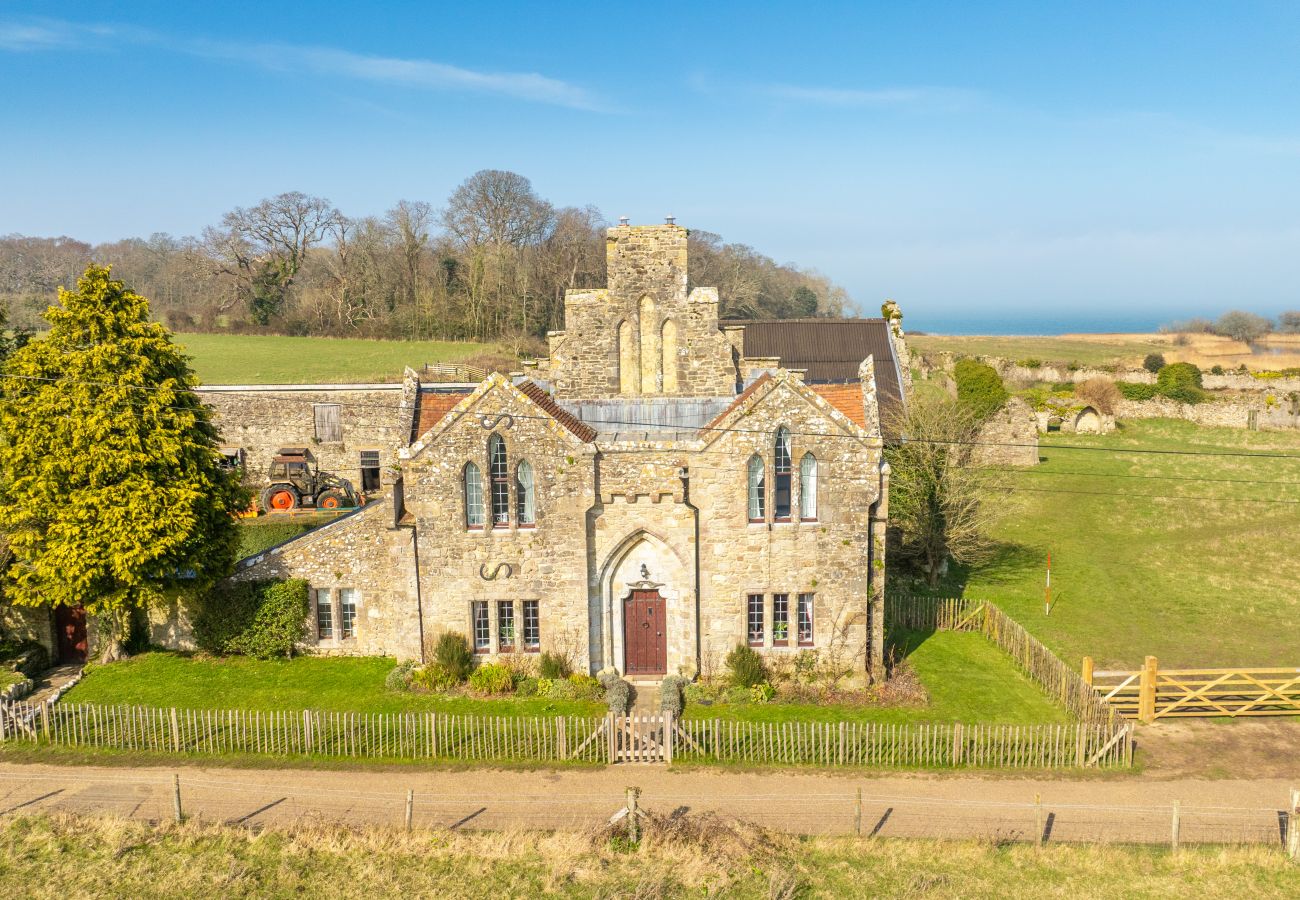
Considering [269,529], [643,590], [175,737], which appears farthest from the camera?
[269,529]

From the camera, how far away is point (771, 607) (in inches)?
1029

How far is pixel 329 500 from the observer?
46.6 metres

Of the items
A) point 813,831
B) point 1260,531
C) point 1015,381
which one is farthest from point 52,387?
point 1015,381

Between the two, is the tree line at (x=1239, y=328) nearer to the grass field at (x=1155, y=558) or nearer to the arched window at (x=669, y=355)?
the grass field at (x=1155, y=558)

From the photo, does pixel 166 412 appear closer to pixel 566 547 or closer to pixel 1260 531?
pixel 566 547

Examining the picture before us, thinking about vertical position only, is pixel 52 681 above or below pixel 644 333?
below

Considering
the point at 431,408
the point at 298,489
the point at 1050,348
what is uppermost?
the point at 1050,348

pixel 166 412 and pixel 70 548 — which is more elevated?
pixel 166 412

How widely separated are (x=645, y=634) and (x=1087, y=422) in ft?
194

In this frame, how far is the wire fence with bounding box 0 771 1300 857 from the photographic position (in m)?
19.4

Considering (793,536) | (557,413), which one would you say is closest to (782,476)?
(793,536)

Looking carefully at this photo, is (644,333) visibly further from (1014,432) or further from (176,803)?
(1014,432)

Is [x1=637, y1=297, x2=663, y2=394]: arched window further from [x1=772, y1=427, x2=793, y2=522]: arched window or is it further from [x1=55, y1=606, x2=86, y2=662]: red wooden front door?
[x1=55, y1=606, x2=86, y2=662]: red wooden front door

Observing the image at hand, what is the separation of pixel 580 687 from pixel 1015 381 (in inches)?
3024
